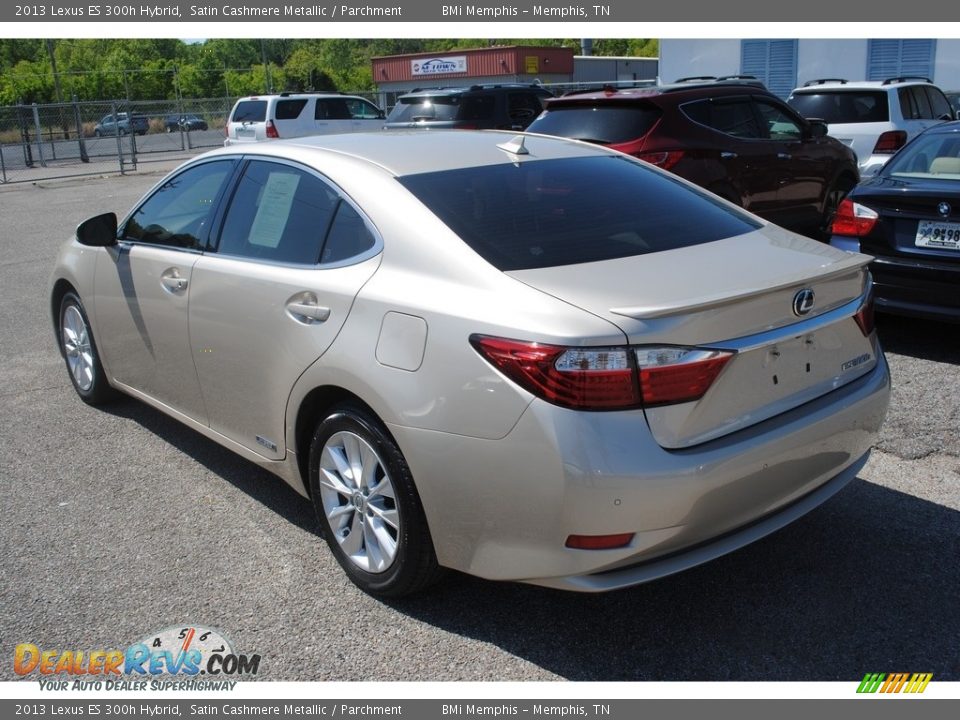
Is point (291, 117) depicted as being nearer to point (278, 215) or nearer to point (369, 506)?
point (278, 215)

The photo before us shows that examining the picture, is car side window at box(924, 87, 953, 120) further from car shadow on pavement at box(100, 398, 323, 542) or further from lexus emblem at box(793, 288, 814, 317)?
car shadow on pavement at box(100, 398, 323, 542)

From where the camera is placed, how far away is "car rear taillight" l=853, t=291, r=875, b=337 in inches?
132

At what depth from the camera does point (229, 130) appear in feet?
72.8

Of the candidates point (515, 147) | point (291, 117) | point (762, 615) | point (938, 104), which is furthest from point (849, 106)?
point (291, 117)

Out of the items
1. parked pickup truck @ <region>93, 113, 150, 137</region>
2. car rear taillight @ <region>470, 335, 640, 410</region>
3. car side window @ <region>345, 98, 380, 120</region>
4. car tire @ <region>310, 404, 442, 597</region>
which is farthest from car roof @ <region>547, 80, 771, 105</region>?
parked pickup truck @ <region>93, 113, 150, 137</region>

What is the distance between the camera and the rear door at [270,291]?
3.44 metres

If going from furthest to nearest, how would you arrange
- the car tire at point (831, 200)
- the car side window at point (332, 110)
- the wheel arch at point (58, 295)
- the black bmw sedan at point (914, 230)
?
the car side window at point (332, 110), the car tire at point (831, 200), the black bmw sedan at point (914, 230), the wheel arch at point (58, 295)

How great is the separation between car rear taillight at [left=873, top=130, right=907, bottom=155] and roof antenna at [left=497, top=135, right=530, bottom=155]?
9031 millimetres


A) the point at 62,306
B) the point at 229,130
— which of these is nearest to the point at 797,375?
the point at 62,306

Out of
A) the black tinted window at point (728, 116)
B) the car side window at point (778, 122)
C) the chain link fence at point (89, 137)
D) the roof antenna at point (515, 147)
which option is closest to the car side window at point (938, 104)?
the car side window at point (778, 122)

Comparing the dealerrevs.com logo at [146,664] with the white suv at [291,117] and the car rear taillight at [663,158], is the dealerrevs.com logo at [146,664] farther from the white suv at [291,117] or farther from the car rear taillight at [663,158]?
the white suv at [291,117]

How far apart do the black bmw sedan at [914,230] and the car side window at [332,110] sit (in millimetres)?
17968

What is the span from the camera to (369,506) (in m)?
3.32
